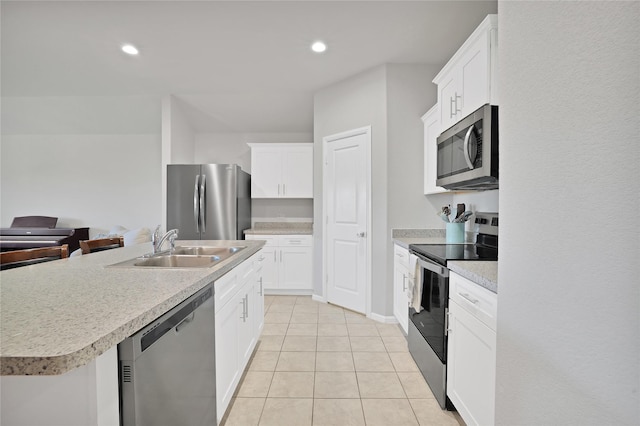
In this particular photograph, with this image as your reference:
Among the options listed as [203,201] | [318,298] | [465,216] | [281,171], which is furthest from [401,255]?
[203,201]

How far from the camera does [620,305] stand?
58 cm

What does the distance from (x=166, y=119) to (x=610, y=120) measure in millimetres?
4613

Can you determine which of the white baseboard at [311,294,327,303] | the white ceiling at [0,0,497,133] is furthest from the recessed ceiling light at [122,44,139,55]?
the white baseboard at [311,294,327,303]

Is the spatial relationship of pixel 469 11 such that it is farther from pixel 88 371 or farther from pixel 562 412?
pixel 88 371

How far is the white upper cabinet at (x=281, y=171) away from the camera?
4.39 metres

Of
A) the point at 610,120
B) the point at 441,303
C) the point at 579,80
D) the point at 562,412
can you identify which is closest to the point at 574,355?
the point at 562,412

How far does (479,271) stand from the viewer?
4.54ft

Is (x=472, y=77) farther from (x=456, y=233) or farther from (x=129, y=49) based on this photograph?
(x=129, y=49)

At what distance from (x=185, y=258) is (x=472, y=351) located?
183cm

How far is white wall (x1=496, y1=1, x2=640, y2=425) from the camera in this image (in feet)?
1.88

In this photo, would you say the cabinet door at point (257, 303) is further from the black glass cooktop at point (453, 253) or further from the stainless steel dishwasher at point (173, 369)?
the black glass cooktop at point (453, 253)

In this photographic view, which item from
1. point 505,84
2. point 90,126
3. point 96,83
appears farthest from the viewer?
point 90,126

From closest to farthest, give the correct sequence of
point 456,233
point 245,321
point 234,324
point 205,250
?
point 234,324, point 245,321, point 205,250, point 456,233

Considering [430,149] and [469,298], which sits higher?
[430,149]
